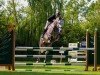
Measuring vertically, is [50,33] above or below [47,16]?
below

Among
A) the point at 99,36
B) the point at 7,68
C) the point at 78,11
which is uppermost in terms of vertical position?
the point at 78,11

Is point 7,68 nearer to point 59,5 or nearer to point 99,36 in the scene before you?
point 99,36

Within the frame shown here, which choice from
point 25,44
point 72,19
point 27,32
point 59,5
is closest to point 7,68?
point 25,44

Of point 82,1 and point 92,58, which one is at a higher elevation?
point 82,1

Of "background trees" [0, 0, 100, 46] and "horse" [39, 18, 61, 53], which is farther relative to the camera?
"background trees" [0, 0, 100, 46]

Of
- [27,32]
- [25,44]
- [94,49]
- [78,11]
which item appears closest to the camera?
[94,49]

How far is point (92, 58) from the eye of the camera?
592 inches

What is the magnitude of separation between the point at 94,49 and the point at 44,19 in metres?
34.1

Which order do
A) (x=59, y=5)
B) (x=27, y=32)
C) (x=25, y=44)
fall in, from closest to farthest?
(x=25, y=44)
(x=27, y=32)
(x=59, y=5)

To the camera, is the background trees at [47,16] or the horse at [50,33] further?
the background trees at [47,16]

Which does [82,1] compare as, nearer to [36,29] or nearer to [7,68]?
[36,29]

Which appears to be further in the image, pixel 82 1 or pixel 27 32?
pixel 82 1

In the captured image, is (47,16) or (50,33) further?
(47,16)

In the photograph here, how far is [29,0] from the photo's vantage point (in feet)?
160
